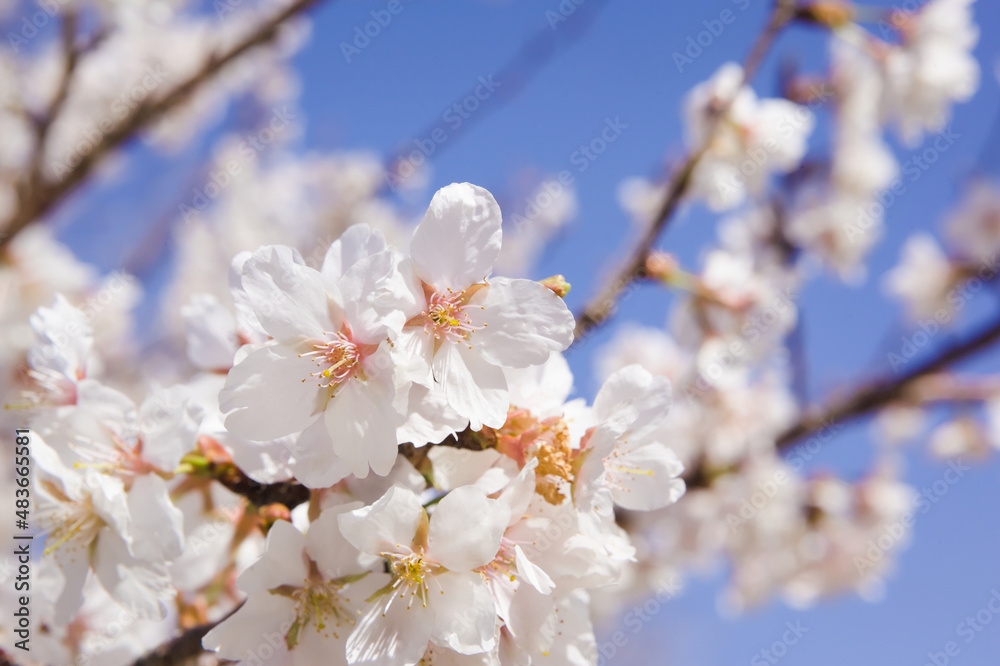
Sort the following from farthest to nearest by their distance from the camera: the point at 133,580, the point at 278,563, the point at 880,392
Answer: the point at 880,392, the point at 133,580, the point at 278,563

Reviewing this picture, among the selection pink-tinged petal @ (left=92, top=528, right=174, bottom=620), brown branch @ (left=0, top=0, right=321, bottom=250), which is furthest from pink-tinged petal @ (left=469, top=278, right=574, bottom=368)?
brown branch @ (left=0, top=0, right=321, bottom=250)

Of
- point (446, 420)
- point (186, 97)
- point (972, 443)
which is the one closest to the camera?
point (446, 420)

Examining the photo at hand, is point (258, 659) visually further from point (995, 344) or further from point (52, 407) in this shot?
point (995, 344)

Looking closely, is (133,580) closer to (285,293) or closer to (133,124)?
(285,293)

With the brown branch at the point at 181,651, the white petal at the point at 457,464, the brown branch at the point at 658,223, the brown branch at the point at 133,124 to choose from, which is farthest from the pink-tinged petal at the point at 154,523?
the brown branch at the point at 133,124

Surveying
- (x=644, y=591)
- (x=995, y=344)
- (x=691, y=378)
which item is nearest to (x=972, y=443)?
(x=995, y=344)

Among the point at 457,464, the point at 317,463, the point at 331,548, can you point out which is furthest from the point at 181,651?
the point at 457,464
